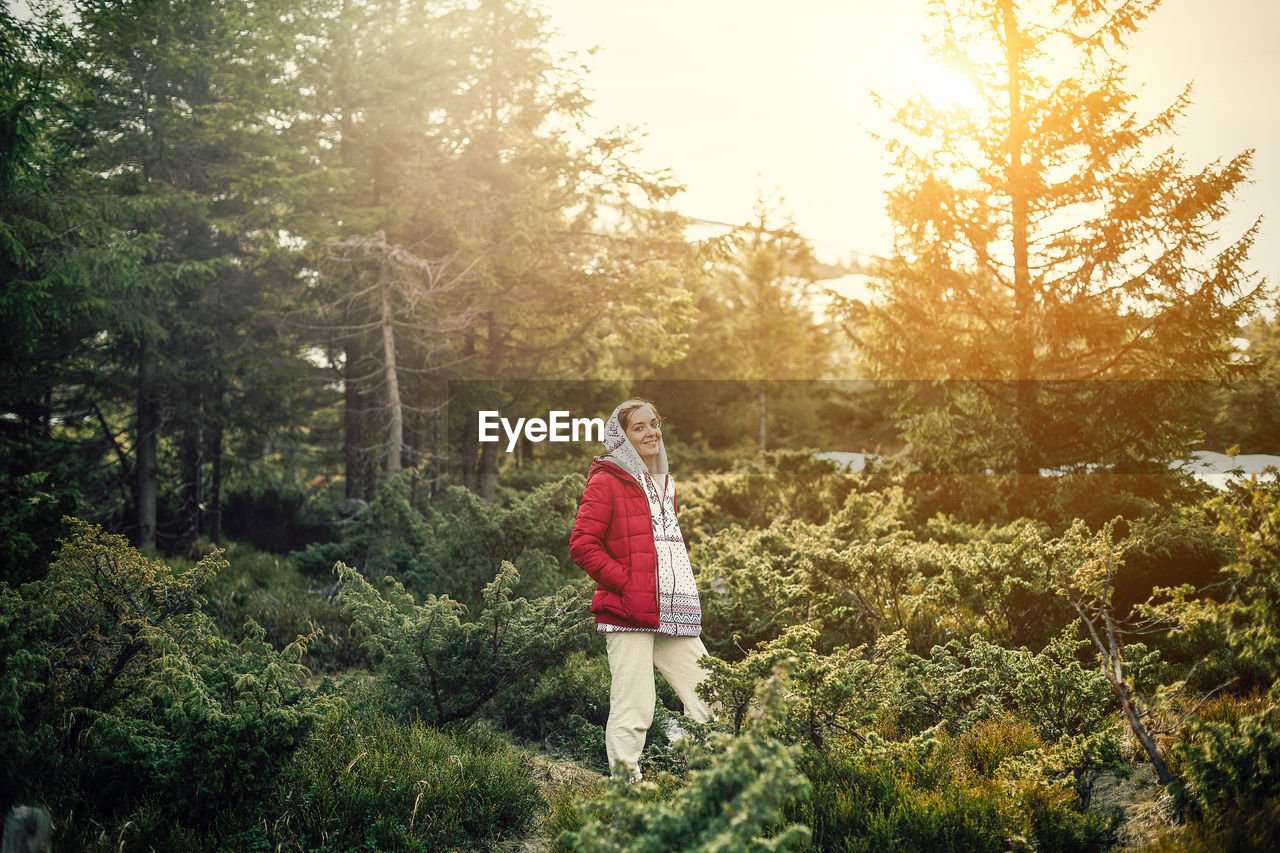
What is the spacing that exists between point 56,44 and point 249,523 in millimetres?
10659

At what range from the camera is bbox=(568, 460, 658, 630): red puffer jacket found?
4.09 meters

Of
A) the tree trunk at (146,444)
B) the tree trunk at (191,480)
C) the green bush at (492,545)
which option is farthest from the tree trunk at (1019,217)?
the tree trunk at (191,480)

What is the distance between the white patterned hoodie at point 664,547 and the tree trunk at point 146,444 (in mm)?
12468

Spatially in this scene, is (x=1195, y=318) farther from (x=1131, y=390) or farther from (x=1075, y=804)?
(x=1075, y=804)

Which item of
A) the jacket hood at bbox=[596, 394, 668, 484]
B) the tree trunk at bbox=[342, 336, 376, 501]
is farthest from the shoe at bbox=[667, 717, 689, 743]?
the tree trunk at bbox=[342, 336, 376, 501]

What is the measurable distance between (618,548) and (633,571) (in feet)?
0.47

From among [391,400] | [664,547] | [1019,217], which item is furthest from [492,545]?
[1019,217]

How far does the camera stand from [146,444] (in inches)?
559

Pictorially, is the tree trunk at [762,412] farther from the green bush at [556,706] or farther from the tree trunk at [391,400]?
the green bush at [556,706]

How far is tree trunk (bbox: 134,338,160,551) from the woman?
12474mm

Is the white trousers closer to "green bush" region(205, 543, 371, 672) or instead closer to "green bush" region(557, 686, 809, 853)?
"green bush" region(557, 686, 809, 853)

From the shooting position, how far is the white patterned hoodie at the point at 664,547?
4.20 metres

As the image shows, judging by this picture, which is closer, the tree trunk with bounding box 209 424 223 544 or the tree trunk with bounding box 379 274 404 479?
the tree trunk with bounding box 379 274 404 479

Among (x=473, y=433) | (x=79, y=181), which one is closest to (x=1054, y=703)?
(x=473, y=433)
